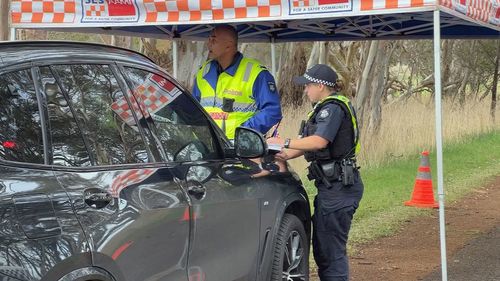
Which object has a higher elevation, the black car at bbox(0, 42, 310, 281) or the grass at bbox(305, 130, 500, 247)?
the black car at bbox(0, 42, 310, 281)

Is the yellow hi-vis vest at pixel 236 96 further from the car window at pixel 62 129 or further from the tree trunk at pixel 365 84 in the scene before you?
the tree trunk at pixel 365 84

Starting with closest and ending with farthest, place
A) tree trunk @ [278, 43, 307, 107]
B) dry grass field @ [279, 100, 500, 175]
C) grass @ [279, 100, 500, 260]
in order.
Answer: grass @ [279, 100, 500, 260], dry grass field @ [279, 100, 500, 175], tree trunk @ [278, 43, 307, 107]

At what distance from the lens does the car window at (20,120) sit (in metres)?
2.95

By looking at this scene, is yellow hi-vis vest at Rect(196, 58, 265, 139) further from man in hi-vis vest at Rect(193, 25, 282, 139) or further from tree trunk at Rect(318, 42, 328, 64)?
tree trunk at Rect(318, 42, 328, 64)

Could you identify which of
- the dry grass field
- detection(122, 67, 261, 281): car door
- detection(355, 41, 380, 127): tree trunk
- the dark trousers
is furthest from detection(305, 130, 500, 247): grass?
detection(122, 67, 261, 281): car door

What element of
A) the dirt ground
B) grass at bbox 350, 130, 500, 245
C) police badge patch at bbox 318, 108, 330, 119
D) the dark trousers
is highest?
police badge patch at bbox 318, 108, 330, 119

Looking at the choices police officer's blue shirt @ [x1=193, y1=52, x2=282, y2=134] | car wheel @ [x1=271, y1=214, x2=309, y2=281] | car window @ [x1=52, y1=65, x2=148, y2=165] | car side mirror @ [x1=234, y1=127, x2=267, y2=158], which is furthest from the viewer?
police officer's blue shirt @ [x1=193, y1=52, x2=282, y2=134]

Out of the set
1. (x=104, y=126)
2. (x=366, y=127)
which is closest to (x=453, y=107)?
(x=366, y=127)

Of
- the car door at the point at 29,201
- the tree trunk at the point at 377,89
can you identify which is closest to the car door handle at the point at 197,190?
the car door at the point at 29,201

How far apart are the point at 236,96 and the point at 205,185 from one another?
204 centimetres

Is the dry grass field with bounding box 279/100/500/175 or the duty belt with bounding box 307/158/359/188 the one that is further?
the dry grass field with bounding box 279/100/500/175

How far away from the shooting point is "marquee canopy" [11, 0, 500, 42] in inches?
222

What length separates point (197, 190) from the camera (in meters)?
3.93

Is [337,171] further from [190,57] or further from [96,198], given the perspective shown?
[190,57]
